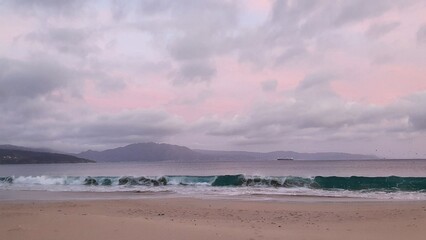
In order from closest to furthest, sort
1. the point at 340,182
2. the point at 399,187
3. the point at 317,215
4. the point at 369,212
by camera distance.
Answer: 1. the point at 317,215
2. the point at 369,212
3. the point at 399,187
4. the point at 340,182

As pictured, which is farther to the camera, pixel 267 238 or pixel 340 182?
pixel 340 182

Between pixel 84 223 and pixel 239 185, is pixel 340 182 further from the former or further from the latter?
pixel 84 223

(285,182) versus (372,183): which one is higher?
(372,183)

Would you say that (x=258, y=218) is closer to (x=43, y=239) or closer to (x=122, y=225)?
(x=122, y=225)

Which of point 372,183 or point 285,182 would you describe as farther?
point 285,182

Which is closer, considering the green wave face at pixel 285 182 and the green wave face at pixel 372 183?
the green wave face at pixel 372 183

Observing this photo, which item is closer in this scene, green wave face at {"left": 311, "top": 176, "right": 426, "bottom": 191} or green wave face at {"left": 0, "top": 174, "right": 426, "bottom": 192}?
green wave face at {"left": 311, "top": 176, "right": 426, "bottom": 191}

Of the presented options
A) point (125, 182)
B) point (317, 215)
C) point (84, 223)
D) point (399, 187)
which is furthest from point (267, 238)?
point (125, 182)

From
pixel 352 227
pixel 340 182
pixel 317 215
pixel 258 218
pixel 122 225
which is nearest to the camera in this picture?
pixel 122 225

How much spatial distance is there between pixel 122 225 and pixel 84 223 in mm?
1043

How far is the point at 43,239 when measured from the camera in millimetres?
8641

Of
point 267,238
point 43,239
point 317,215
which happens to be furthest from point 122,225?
point 317,215

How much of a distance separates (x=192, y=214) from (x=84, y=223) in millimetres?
5526

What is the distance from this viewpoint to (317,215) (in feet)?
47.2
